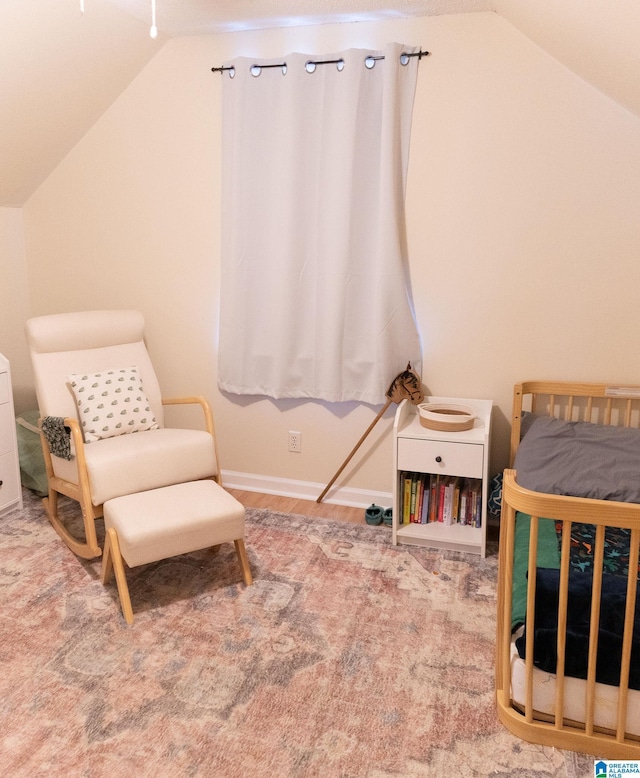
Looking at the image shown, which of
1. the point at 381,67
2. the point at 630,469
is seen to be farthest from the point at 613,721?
the point at 381,67

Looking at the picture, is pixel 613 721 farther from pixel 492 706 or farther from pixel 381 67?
pixel 381 67

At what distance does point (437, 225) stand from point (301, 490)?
1.56 m

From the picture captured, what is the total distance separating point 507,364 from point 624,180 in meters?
0.93

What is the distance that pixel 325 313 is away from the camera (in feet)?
10.9

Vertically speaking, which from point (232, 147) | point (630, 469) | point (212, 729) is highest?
point (232, 147)

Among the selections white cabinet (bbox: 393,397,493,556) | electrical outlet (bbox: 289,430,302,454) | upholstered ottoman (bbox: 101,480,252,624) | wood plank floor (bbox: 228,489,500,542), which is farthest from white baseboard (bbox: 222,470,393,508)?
upholstered ottoman (bbox: 101,480,252,624)

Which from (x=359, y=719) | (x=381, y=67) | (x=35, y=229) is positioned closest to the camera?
(x=359, y=719)

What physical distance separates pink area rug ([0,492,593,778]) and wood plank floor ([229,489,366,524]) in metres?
0.34

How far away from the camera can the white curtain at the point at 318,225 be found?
3080 millimetres

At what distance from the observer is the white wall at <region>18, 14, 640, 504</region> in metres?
2.88

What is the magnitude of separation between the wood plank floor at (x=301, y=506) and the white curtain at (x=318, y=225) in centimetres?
58

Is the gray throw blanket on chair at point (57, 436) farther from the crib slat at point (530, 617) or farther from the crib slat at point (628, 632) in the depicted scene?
the crib slat at point (628, 632)

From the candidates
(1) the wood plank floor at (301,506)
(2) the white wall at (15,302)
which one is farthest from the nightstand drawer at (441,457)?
(2) the white wall at (15,302)

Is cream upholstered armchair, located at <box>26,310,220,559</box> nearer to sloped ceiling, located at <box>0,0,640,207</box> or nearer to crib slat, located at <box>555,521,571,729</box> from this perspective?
sloped ceiling, located at <box>0,0,640,207</box>
